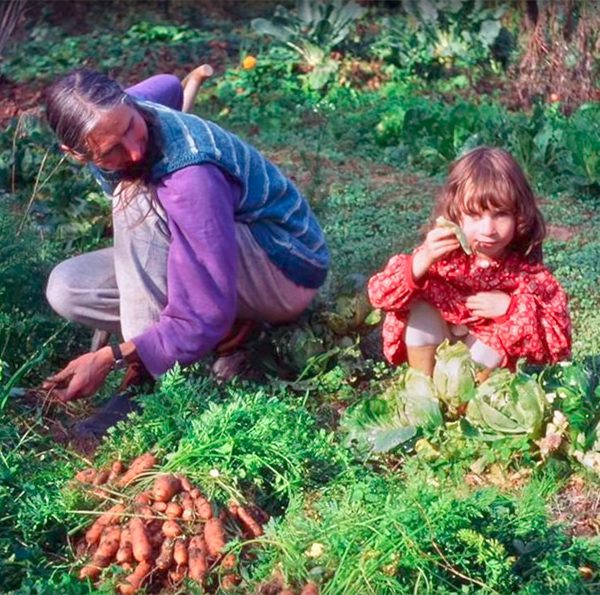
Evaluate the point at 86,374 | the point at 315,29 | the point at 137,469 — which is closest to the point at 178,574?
the point at 137,469

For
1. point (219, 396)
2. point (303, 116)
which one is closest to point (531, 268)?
point (219, 396)

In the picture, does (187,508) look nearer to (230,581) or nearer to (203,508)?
(203,508)

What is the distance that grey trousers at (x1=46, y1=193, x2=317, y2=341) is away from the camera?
13.1 feet

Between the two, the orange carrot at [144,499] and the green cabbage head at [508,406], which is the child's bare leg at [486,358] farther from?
the orange carrot at [144,499]

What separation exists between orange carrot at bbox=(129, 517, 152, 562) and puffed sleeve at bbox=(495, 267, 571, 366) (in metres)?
1.37

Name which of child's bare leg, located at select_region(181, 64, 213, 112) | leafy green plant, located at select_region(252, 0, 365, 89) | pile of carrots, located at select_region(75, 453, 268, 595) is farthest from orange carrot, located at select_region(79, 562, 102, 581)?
leafy green plant, located at select_region(252, 0, 365, 89)

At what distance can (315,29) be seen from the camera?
27.6 ft

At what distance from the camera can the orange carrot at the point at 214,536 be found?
3.13 metres

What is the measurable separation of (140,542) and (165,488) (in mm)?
177

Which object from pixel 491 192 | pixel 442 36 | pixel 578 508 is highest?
pixel 491 192

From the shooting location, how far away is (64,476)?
3.60 m

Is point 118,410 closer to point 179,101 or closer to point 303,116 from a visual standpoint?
point 179,101

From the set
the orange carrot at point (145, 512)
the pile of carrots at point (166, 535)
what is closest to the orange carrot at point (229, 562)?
the pile of carrots at point (166, 535)

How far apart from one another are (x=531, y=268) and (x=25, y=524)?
1.75 meters
